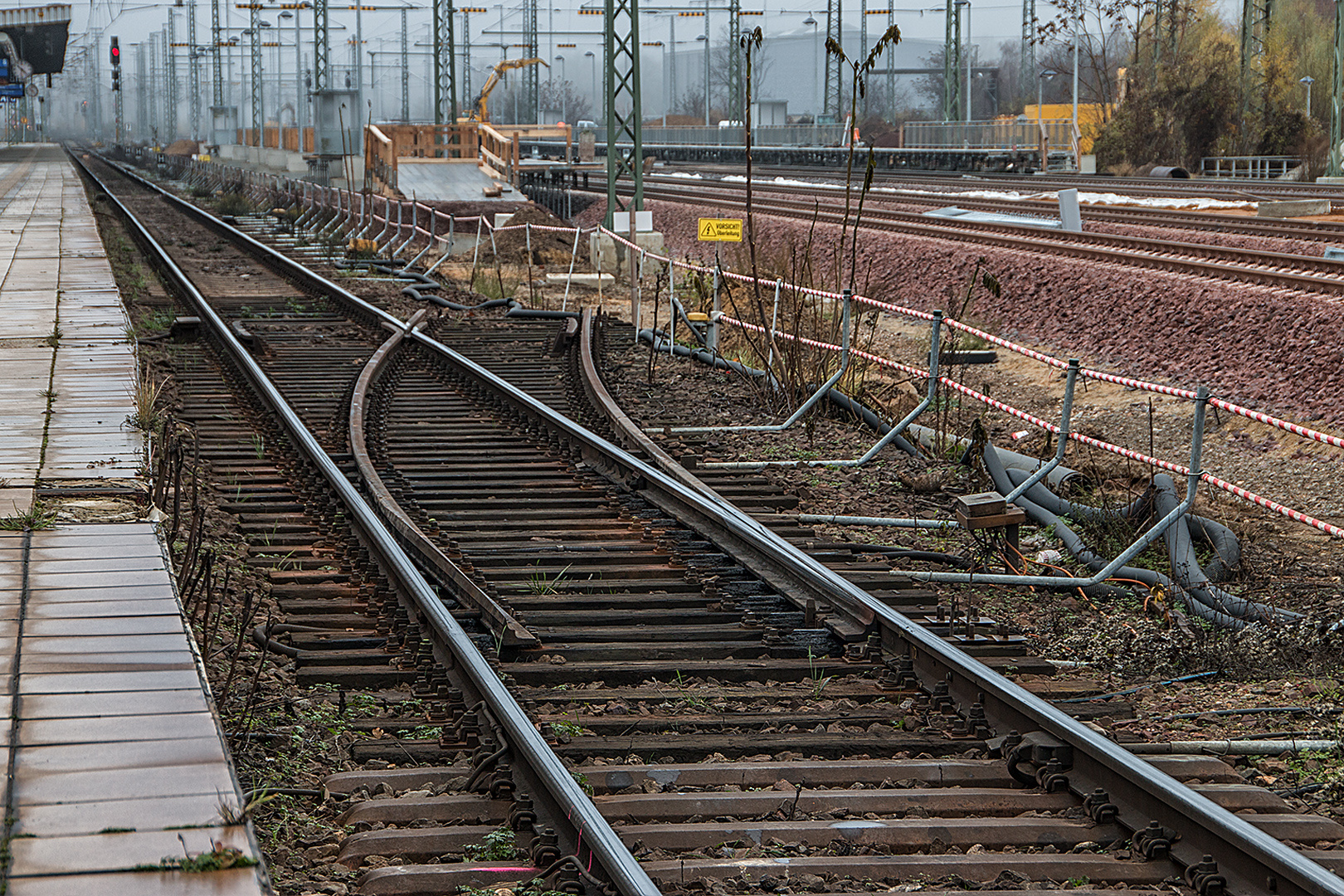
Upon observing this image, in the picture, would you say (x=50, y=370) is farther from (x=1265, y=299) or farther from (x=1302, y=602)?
(x=1265, y=299)

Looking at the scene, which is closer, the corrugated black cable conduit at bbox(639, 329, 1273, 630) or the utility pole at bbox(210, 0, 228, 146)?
the corrugated black cable conduit at bbox(639, 329, 1273, 630)

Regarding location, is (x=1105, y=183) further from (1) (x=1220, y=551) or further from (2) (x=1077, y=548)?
(2) (x=1077, y=548)

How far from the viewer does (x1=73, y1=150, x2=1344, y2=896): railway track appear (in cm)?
418

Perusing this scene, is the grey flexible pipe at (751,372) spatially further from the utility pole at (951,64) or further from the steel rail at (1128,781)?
the utility pole at (951,64)

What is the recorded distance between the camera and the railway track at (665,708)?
418cm

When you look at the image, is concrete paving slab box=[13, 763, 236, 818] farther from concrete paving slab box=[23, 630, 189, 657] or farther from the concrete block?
the concrete block

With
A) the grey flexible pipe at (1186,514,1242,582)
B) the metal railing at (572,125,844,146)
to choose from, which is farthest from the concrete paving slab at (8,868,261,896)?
the metal railing at (572,125,844,146)

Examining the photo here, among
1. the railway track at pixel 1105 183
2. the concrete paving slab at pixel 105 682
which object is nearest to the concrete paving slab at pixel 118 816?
the concrete paving slab at pixel 105 682

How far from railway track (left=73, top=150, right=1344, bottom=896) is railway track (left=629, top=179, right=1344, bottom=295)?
536cm

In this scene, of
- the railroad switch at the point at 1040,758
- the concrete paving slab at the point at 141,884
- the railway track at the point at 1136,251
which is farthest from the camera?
the railway track at the point at 1136,251

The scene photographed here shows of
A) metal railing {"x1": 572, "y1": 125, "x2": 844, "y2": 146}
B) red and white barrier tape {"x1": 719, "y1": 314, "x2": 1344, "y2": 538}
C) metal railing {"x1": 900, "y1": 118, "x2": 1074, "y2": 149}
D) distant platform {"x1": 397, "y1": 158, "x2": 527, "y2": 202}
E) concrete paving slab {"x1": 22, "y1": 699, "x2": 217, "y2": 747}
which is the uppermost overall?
metal railing {"x1": 572, "y1": 125, "x2": 844, "y2": 146}

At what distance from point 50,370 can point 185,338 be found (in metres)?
4.37

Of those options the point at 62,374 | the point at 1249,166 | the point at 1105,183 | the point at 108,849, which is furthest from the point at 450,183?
the point at 108,849

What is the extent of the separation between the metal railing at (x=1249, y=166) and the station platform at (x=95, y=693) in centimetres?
4504
